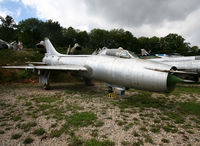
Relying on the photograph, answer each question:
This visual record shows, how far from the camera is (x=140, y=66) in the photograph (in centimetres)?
449

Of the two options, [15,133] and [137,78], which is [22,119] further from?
[137,78]

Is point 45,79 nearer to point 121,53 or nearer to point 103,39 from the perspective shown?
point 121,53

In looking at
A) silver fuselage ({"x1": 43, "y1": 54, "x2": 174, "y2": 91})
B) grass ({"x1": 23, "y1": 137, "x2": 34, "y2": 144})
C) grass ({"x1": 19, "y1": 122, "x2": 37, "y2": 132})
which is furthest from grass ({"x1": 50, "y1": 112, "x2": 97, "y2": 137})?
silver fuselage ({"x1": 43, "y1": 54, "x2": 174, "y2": 91})

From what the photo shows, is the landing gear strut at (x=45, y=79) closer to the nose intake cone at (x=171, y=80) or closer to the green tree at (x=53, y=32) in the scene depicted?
the nose intake cone at (x=171, y=80)

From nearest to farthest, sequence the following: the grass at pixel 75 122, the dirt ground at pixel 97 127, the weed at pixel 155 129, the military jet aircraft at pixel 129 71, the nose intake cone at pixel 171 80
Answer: the dirt ground at pixel 97 127, the grass at pixel 75 122, the weed at pixel 155 129, the nose intake cone at pixel 171 80, the military jet aircraft at pixel 129 71

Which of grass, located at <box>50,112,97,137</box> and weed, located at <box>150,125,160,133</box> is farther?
weed, located at <box>150,125,160,133</box>

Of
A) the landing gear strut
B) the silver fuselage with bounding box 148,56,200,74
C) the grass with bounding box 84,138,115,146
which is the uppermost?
the silver fuselage with bounding box 148,56,200,74

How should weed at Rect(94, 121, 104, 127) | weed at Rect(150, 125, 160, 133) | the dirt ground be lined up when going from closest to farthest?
1. the dirt ground
2. weed at Rect(150, 125, 160, 133)
3. weed at Rect(94, 121, 104, 127)

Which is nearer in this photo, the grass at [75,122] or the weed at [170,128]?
the grass at [75,122]

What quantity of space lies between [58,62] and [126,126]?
25.0 ft

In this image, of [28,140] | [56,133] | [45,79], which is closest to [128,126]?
[56,133]

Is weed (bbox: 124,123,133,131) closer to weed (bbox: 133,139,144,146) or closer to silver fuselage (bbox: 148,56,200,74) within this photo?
weed (bbox: 133,139,144,146)

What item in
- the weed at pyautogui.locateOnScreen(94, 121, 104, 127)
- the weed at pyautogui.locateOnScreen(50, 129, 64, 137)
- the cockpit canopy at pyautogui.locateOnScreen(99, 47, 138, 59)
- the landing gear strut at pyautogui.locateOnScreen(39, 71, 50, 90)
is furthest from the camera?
the landing gear strut at pyautogui.locateOnScreen(39, 71, 50, 90)

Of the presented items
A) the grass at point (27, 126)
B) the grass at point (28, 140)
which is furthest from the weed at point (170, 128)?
the grass at point (27, 126)
